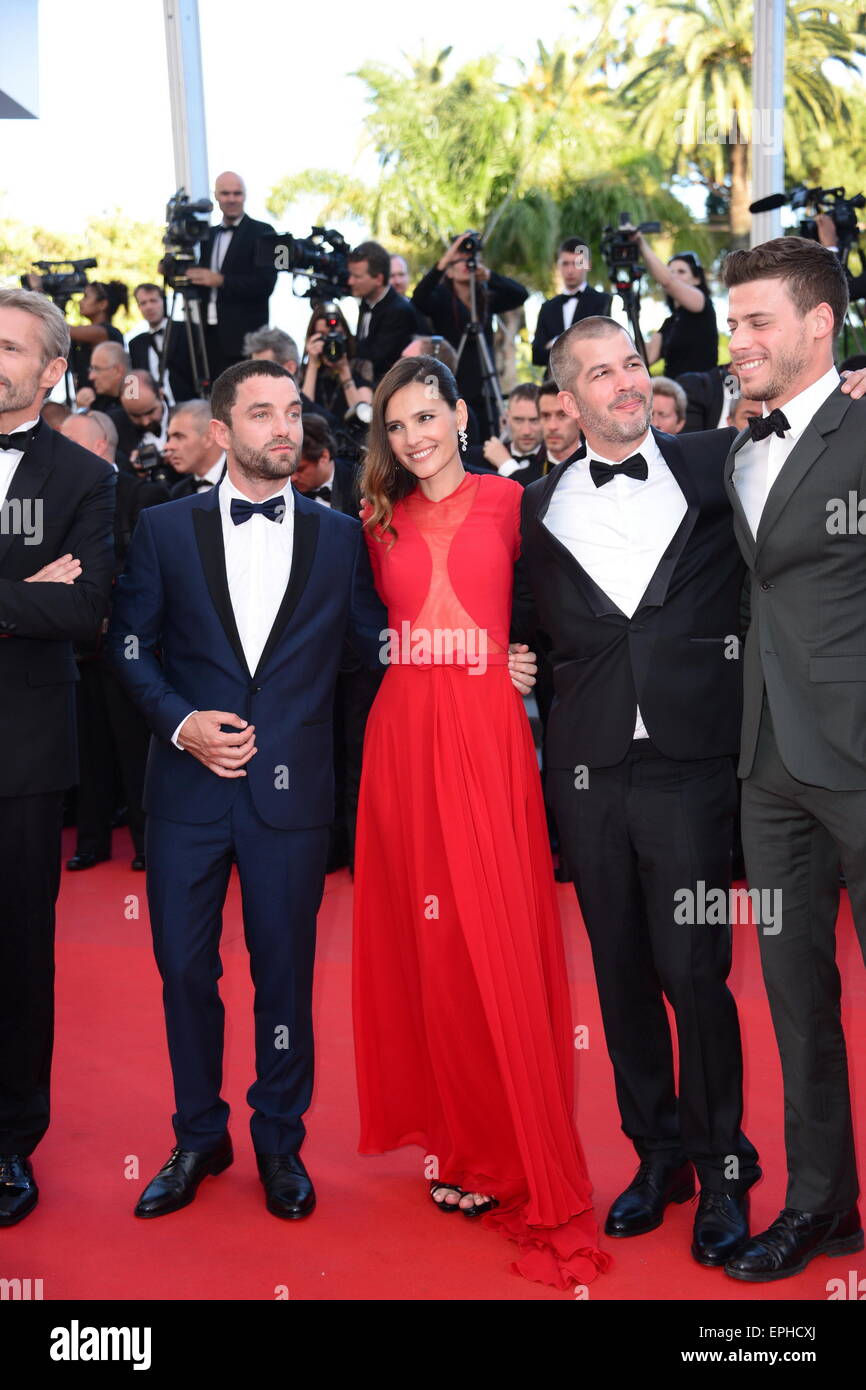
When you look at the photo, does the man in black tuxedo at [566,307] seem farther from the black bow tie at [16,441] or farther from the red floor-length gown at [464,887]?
the black bow tie at [16,441]

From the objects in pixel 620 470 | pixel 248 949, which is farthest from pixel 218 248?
pixel 248 949

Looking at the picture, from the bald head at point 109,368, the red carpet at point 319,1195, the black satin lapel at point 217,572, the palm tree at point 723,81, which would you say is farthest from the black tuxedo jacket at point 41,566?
the palm tree at point 723,81

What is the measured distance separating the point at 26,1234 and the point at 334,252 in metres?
4.81

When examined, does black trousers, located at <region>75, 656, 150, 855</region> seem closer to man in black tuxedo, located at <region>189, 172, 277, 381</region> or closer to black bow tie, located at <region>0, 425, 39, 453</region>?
man in black tuxedo, located at <region>189, 172, 277, 381</region>

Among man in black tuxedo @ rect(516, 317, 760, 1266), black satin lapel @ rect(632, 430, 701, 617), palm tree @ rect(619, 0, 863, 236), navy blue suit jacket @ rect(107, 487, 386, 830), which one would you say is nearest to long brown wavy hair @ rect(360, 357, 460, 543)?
navy blue suit jacket @ rect(107, 487, 386, 830)

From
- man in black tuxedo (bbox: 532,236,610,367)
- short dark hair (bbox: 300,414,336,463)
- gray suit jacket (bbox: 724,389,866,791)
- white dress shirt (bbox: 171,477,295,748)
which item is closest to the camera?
gray suit jacket (bbox: 724,389,866,791)

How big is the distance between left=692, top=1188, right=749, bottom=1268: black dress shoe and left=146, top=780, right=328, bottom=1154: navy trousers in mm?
855

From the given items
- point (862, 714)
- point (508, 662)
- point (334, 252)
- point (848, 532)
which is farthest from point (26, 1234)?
point (334, 252)

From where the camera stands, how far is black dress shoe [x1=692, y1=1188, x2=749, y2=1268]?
2562 mm

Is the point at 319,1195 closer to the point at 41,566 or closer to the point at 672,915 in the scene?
the point at 672,915

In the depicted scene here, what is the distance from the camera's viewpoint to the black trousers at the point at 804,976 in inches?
100

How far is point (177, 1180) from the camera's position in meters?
2.89

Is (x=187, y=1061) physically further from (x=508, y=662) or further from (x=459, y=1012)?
(x=508, y=662)

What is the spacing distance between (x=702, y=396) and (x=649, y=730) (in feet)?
12.4
